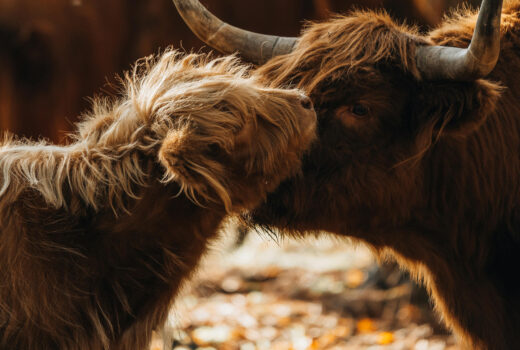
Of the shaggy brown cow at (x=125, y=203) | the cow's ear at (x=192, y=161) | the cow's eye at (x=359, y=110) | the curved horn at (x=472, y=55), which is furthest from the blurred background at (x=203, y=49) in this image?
the cow's ear at (x=192, y=161)

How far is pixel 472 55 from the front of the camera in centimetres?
324

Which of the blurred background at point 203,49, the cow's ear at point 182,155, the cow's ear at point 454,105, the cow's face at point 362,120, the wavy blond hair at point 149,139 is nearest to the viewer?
the cow's ear at point 182,155

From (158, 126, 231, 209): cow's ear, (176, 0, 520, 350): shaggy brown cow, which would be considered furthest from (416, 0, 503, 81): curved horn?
(158, 126, 231, 209): cow's ear

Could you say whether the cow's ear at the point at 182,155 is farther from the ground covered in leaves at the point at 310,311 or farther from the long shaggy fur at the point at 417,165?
the ground covered in leaves at the point at 310,311

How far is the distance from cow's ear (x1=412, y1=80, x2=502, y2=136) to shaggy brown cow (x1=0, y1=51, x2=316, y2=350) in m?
0.99

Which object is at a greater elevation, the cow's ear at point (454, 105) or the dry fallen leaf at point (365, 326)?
the dry fallen leaf at point (365, 326)

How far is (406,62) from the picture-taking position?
359 cm

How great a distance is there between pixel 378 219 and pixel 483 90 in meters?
0.94

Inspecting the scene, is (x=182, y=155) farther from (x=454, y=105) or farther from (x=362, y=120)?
(x=454, y=105)

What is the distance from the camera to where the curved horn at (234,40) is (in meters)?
3.97

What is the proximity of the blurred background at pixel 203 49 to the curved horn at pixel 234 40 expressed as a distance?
1979mm

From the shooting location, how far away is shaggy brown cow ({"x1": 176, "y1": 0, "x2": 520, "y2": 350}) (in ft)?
11.9

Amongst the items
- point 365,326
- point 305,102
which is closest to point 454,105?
point 305,102

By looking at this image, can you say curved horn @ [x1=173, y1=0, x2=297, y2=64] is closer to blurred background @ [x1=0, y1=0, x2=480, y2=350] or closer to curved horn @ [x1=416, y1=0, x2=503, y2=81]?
curved horn @ [x1=416, y1=0, x2=503, y2=81]
